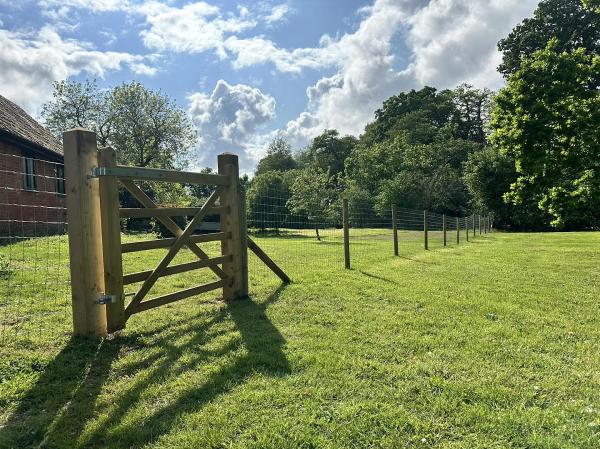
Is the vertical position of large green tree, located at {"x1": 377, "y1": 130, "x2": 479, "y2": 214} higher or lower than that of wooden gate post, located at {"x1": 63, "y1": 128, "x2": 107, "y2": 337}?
higher

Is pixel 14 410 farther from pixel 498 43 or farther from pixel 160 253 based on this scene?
pixel 498 43

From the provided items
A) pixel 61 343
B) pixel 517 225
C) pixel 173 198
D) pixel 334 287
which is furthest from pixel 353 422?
pixel 517 225

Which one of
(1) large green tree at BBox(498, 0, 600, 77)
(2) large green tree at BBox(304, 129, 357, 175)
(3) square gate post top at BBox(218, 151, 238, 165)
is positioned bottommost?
(3) square gate post top at BBox(218, 151, 238, 165)

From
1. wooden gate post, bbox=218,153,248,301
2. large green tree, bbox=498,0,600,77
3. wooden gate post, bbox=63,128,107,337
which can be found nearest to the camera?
wooden gate post, bbox=63,128,107,337

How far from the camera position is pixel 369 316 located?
200 inches

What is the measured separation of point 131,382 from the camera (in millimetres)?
3213

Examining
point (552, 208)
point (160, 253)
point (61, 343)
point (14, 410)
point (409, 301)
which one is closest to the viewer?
point (14, 410)

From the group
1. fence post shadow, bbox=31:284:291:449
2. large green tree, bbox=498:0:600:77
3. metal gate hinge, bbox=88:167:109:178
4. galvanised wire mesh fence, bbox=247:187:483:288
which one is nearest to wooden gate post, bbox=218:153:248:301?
fence post shadow, bbox=31:284:291:449

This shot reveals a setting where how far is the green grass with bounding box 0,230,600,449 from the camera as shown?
2520 mm

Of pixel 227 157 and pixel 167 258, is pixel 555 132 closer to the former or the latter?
pixel 227 157

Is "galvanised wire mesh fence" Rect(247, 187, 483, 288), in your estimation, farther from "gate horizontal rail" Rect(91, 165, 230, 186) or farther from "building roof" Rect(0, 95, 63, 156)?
"building roof" Rect(0, 95, 63, 156)

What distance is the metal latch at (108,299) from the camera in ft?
13.6

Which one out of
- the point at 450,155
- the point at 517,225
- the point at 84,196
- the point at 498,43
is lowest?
the point at 517,225

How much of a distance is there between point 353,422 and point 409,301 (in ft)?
11.7
